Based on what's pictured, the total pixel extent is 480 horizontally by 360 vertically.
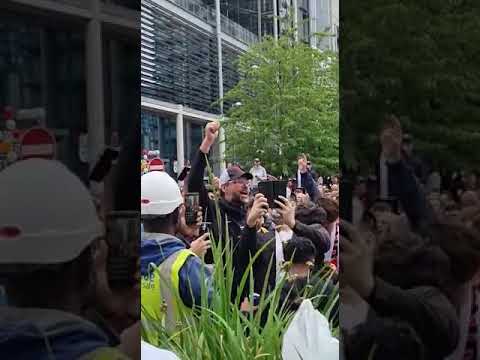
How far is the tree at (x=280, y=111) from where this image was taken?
10.9ft

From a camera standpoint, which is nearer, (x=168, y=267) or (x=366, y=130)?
(x=366, y=130)

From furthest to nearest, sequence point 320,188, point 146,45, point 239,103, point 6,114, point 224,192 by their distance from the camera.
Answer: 1. point 320,188
2. point 239,103
3. point 224,192
4. point 146,45
5. point 6,114

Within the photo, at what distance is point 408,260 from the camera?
5.02 ft

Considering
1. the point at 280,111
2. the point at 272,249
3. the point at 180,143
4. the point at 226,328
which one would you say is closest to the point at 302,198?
the point at 280,111

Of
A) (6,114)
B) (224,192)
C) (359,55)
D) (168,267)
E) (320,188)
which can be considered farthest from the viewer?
(320,188)

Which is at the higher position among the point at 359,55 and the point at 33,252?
the point at 359,55

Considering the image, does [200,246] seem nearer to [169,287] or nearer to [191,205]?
[169,287]

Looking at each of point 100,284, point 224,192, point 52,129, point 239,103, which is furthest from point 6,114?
point 239,103

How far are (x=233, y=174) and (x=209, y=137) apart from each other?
0.27m

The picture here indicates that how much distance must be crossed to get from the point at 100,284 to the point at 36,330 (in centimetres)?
15

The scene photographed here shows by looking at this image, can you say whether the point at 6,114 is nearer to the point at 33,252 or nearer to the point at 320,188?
the point at 33,252

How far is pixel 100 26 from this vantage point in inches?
50.3

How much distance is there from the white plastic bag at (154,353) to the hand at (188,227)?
715 millimetres

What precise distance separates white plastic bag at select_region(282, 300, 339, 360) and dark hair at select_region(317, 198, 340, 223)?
126 centimetres
